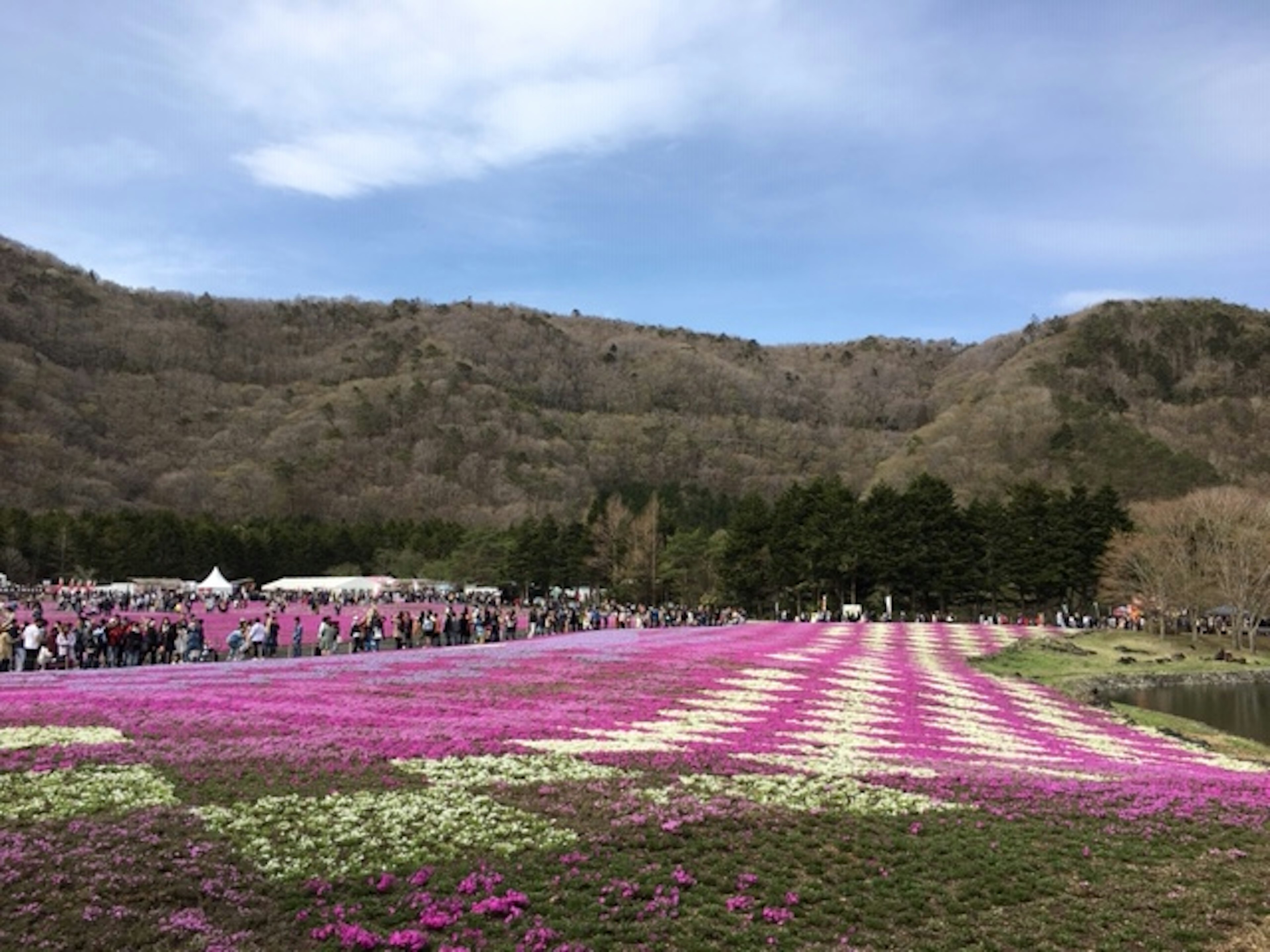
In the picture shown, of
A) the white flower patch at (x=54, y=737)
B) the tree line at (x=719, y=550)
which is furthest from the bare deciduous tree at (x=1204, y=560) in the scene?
the white flower patch at (x=54, y=737)

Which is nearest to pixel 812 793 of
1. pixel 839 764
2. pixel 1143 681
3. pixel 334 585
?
pixel 839 764

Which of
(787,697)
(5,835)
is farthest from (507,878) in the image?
(787,697)

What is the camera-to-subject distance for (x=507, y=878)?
10680mm

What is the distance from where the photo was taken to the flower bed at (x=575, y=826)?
31.8 feet

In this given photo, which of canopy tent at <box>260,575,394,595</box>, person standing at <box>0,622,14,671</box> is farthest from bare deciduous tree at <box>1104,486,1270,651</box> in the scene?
person standing at <box>0,622,14,671</box>

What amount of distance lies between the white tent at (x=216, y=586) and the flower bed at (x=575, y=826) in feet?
206

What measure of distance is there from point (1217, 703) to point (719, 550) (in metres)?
55.7

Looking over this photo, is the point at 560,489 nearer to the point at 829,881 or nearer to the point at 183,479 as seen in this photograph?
the point at 183,479

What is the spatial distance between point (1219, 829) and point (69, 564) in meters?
122

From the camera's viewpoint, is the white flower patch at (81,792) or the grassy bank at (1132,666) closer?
the white flower patch at (81,792)

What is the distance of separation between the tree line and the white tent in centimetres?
3017

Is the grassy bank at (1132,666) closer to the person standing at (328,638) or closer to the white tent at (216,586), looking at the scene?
the person standing at (328,638)

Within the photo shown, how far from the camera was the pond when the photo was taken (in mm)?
36750

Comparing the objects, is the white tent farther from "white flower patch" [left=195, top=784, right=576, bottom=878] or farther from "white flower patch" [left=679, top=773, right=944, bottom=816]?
"white flower patch" [left=679, top=773, right=944, bottom=816]
